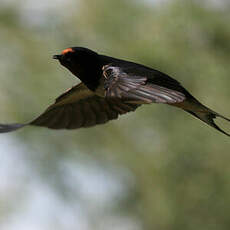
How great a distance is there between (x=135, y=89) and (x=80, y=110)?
168cm

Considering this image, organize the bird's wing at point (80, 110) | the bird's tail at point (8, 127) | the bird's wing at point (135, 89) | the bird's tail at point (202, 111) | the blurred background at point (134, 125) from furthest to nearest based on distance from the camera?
the blurred background at point (134, 125) < the bird's wing at point (80, 110) < the bird's tail at point (202, 111) < the bird's tail at point (8, 127) < the bird's wing at point (135, 89)

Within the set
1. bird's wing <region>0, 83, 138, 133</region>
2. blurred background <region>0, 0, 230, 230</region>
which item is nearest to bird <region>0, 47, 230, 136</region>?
bird's wing <region>0, 83, 138, 133</region>

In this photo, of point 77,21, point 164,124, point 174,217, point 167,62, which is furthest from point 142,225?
point 77,21

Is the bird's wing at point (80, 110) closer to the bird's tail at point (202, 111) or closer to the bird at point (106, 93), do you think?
the bird at point (106, 93)

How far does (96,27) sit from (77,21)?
552 mm

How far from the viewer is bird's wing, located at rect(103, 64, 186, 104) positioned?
12.4ft

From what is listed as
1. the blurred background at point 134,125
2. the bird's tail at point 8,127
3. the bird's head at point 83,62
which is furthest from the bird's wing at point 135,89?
the blurred background at point 134,125

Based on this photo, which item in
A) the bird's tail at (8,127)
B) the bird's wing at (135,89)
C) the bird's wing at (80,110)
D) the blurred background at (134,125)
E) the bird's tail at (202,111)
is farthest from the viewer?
the blurred background at (134,125)

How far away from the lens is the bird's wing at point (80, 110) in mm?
5330

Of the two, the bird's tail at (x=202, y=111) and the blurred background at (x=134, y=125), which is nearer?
the bird's tail at (x=202, y=111)

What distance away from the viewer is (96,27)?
567 inches

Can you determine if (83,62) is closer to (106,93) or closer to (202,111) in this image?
(202,111)

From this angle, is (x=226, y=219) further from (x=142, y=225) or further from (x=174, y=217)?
(x=142, y=225)

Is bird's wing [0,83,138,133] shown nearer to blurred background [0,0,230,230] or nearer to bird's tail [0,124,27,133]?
bird's tail [0,124,27,133]
